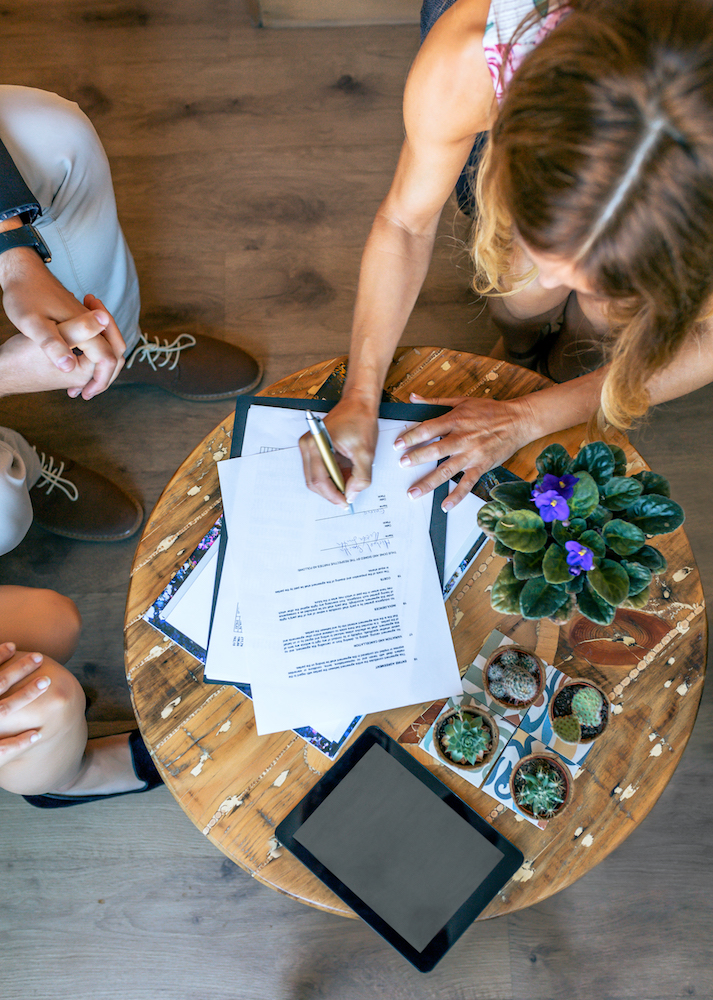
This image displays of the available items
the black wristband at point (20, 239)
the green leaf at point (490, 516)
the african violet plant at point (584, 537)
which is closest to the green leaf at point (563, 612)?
the african violet plant at point (584, 537)

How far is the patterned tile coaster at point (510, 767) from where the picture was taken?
29.8 inches

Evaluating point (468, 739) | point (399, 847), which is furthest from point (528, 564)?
point (399, 847)

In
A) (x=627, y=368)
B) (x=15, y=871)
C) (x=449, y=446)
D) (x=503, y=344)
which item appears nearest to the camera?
(x=627, y=368)

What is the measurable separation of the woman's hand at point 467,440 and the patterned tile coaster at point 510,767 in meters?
0.32

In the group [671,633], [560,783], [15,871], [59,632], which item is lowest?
[15,871]

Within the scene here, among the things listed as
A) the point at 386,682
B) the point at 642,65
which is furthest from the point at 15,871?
the point at 642,65

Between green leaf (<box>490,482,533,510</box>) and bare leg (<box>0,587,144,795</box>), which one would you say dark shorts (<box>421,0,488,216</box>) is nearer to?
green leaf (<box>490,482,533,510</box>)

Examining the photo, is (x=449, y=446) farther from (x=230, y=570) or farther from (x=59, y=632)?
(x=59, y=632)

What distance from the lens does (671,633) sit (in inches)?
32.3

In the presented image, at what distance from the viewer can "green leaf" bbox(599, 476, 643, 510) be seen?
0.61 metres

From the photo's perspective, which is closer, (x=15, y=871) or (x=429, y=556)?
(x=429, y=556)

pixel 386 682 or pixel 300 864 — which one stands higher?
pixel 386 682

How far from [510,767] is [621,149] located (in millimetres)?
683

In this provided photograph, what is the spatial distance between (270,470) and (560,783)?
560 mm
